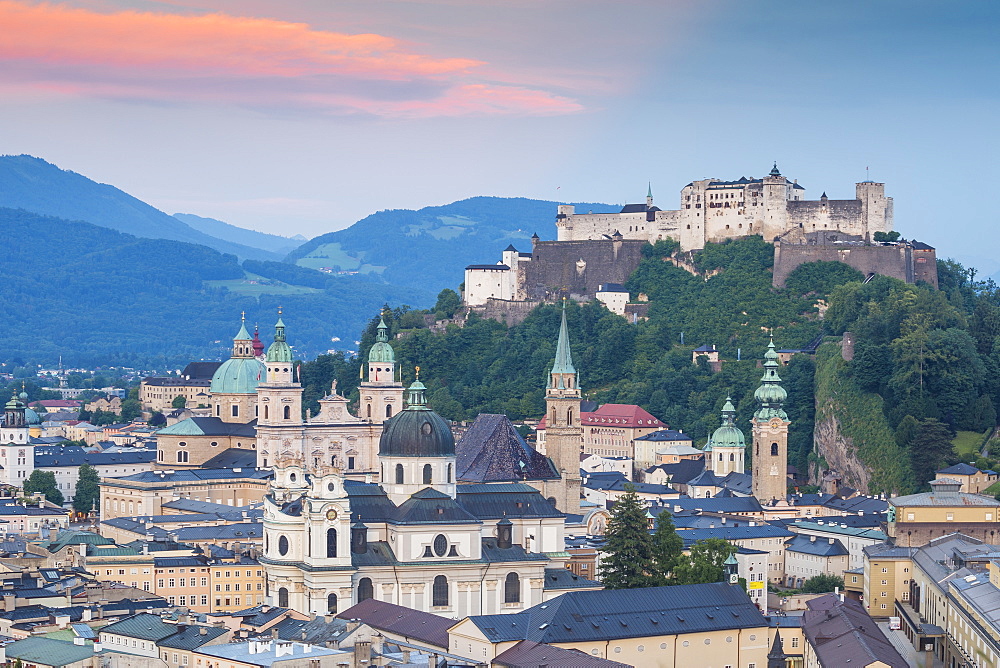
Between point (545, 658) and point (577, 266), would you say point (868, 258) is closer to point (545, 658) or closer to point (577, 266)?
point (577, 266)

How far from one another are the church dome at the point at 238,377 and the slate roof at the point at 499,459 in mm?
34824

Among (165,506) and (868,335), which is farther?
(868,335)

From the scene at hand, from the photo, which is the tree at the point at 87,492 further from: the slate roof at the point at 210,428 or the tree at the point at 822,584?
the tree at the point at 822,584

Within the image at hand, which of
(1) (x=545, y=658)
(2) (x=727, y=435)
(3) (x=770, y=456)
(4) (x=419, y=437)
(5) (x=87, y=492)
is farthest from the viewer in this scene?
(5) (x=87, y=492)

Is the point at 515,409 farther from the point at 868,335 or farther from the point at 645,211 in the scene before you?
the point at 868,335

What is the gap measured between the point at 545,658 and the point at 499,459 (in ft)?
85.5

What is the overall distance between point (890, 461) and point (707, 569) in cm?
3161

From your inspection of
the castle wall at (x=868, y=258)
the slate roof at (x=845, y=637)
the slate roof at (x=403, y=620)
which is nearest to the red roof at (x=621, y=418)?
the castle wall at (x=868, y=258)

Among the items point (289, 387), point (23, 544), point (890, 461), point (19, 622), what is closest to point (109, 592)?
point (19, 622)

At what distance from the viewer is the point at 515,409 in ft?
404

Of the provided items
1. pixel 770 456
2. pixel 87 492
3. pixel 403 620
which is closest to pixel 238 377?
pixel 87 492

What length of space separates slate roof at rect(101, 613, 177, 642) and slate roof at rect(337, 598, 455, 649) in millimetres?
5612

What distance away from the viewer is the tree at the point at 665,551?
69812mm

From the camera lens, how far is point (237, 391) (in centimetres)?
11188
